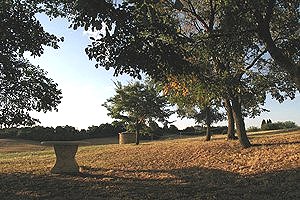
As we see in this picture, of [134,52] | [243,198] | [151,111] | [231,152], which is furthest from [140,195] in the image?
[151,111]

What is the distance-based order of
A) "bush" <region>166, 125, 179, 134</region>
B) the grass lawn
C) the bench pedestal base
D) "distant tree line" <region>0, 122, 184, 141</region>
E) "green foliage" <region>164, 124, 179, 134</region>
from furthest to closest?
"bush" <region>166, 125, 179, 134</region> < "green foliage" <region>164, 124, 179, 134</region> < "distant tree line" <region>0, 122, 184, 141</region> < the bench pedestal base < the grass lawn

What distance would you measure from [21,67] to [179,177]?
6.98m

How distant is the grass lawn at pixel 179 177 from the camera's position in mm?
9416

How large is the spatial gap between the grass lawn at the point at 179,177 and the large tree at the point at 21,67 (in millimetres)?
→ 2412

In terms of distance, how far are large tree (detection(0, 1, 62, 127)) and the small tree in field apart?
14.4m

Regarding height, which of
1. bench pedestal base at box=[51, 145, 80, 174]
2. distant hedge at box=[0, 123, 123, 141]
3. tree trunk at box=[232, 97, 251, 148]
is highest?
distant hedge at box=[0, 123, 123, 141]

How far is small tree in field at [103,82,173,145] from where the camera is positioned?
28.5m

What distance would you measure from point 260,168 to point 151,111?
16.7 metres

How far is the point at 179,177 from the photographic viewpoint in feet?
39.6

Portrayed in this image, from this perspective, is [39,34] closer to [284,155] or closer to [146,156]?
[146,156]

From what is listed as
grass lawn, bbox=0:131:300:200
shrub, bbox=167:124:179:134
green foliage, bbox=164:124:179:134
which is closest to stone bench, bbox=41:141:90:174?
grass lawn, bbox=0:131:300:200

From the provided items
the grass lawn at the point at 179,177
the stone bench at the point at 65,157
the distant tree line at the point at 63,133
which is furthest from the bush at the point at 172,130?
the stone bench at the point at 65,157

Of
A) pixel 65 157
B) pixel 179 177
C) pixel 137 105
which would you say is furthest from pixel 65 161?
pixel 137 105

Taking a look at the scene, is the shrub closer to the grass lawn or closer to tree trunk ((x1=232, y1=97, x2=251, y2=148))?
the grass lawn
